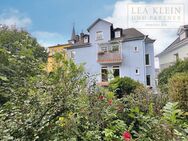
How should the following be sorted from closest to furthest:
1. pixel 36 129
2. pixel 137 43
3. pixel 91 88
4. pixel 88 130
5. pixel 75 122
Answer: pixel 36 129 < pixel 75 122 < pixel 88 130 < pixel 91 88 < pixel 137 43

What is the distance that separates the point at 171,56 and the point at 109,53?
6441 millimetres

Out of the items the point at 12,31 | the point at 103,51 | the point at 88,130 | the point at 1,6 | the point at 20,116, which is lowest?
the point at 88,130

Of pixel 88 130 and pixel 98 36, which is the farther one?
pixel 98 36

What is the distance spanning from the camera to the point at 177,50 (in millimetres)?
28078

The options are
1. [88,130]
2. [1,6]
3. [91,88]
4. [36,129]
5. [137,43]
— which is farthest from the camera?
[137,43]

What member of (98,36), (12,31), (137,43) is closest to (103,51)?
(98,36)

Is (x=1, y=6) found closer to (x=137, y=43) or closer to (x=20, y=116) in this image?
(x=20, y=116)

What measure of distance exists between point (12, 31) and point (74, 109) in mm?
29506

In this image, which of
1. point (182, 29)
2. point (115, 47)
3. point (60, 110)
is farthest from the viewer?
point (115, 47)

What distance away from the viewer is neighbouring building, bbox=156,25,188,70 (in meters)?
26.0

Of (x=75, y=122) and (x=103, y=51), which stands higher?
(x=103, y=51)

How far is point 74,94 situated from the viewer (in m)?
3.08

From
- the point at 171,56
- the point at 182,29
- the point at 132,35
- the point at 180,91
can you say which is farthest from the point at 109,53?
the point at 180,91

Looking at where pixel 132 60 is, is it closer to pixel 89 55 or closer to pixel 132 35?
pixel 132 35
